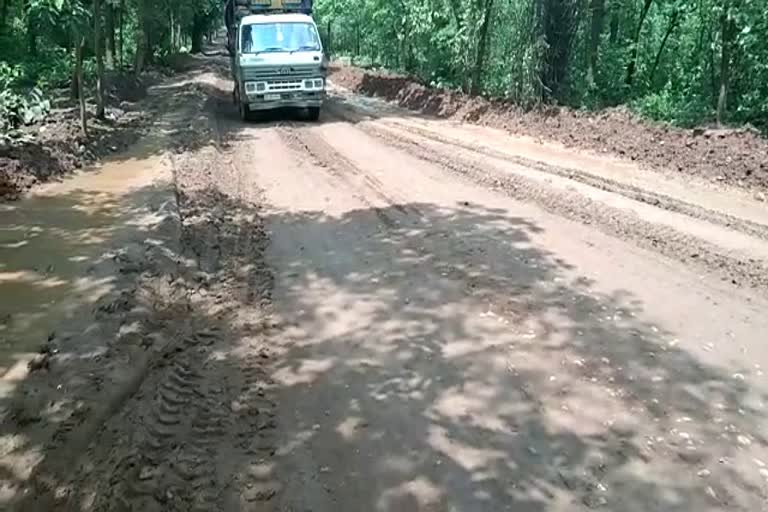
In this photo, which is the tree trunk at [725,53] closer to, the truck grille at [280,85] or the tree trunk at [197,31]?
the truck grille at [280,85]

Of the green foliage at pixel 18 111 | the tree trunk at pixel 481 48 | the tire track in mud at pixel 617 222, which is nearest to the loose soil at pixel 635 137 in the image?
the tree trunk at pixel 481 48

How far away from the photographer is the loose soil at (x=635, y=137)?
9875mm

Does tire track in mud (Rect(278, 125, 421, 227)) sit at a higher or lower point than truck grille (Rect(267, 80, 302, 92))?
lower

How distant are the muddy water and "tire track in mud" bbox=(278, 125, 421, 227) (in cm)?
257

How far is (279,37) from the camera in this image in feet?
52.7

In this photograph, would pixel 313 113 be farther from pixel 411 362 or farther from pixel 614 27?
pixel 614 27

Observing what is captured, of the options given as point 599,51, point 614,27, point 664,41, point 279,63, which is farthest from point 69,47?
point 664,41

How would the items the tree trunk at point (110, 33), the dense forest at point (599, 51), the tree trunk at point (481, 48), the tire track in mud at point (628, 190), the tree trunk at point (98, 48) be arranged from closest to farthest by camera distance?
the tire track in mud at point (628, 190) → the tree trunk at point (98, 48) → the dense forest at point (599, 51) → the tree trunk at point (481, 48) → the tree trunk at point (110, 33)

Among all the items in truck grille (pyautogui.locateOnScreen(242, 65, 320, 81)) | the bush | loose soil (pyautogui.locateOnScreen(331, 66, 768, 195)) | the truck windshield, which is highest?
the truck windshield

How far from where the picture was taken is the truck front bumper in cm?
1580

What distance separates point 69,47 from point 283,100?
39.4ft

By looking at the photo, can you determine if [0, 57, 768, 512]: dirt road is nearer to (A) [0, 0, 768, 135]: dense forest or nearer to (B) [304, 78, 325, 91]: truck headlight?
(A) [0, 0, 768, 135]: dense forest

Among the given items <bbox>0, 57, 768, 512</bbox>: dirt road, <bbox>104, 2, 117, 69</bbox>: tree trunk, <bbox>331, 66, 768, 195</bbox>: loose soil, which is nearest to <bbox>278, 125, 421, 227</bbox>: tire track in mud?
<bbox>0, 57, 768, 512</bbox>: dirt road

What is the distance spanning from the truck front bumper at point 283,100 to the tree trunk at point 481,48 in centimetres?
536
